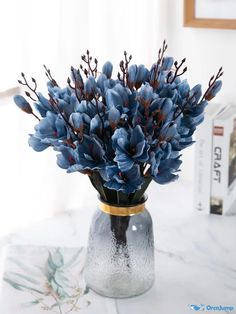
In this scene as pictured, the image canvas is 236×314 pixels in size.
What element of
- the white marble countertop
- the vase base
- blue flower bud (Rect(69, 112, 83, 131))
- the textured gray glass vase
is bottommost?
the white marble countertop

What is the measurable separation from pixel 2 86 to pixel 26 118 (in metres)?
0.09

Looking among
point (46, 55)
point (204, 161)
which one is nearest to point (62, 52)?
point (46, 55)

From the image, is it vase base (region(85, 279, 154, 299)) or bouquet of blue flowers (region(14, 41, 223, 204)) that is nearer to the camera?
bouquet of blue flowers (region(14, 41, 223, 204))

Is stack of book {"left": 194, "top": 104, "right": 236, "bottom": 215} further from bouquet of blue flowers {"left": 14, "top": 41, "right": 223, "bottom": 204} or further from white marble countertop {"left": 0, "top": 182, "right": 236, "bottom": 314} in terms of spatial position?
bouquet of blue flowers {"left": 14, "top": 41, "right": 223, "bottom": 204}

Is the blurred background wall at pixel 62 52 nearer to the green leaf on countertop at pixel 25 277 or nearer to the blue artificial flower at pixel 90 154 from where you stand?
the green leaf on countertop at pixel 25 277

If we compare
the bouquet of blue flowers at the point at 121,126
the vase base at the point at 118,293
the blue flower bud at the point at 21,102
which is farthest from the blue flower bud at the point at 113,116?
the vase base at the point at 118,293

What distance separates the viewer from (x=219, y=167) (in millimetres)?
1343

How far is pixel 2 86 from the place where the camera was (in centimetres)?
126

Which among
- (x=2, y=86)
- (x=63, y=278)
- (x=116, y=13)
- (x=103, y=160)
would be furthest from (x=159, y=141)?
(x=116, y=13)

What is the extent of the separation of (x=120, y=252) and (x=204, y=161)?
17.4 inches

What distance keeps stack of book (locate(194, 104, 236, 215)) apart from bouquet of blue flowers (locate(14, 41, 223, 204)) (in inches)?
16.0

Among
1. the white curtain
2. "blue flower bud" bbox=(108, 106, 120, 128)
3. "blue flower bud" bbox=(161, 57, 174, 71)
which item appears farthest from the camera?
the white curtain

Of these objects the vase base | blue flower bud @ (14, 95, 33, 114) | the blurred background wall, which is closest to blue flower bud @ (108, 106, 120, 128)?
blue flower bud @ (14, 95, 33, 114)

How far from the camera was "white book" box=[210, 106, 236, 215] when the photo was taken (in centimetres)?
132
